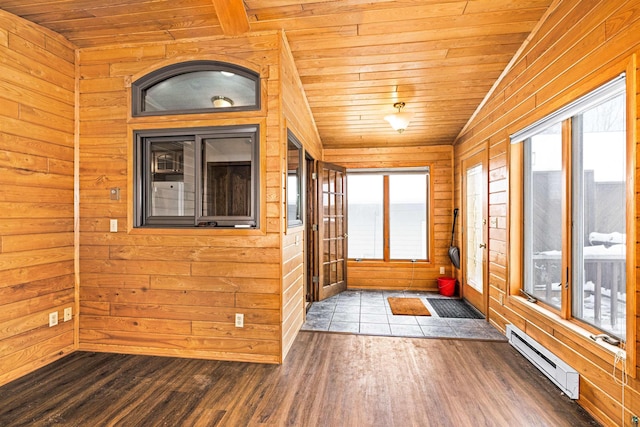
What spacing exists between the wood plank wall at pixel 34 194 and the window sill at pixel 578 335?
4.02 meters

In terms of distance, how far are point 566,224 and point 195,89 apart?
3232mm

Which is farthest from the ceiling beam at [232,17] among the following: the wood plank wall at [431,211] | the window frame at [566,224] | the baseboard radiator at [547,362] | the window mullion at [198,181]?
the baseboard radiator at [547,362]

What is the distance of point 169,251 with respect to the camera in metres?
2.79

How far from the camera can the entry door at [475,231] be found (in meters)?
3.75

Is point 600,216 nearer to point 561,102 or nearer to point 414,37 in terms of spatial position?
point 561,102

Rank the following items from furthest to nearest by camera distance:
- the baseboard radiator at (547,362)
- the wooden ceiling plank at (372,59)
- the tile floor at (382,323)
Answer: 1. the tile floor at (382,323)
2. the wooden ceiling plank at (372,59)
3. the baseboard radiator at (547,362)

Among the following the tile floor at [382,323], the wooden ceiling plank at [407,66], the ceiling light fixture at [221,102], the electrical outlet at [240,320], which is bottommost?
the tile floor at [382,323]

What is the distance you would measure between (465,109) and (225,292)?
3480mm

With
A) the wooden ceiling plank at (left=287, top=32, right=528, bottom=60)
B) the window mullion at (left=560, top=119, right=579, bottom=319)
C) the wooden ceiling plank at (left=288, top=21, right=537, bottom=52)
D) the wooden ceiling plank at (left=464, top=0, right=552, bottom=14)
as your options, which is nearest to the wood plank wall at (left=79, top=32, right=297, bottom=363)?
the wooden ceiling plank at (left=288, top=21, right=537, bottom=52)

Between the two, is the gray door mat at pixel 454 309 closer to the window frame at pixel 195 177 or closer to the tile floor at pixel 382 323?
the tile floor at pixel 382 323

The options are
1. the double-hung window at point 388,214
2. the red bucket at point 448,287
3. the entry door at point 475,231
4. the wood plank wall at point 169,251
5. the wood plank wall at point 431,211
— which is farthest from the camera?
the double-hung window at point 388,214

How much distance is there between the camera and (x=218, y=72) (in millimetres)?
2840

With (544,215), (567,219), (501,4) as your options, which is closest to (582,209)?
(567,219)

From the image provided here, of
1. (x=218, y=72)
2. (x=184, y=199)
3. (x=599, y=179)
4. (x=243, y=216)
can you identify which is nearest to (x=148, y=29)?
(x=218, y=72)
